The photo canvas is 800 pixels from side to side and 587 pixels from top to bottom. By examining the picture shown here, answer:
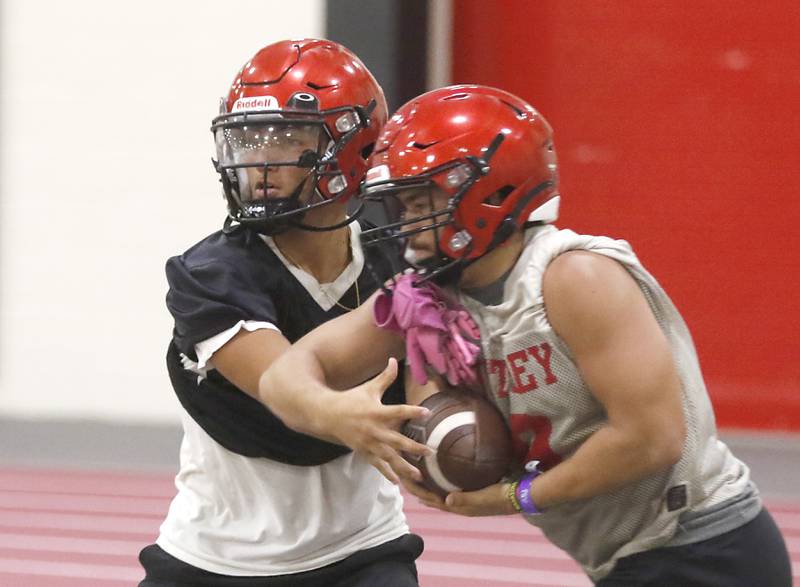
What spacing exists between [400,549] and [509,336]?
79 cm

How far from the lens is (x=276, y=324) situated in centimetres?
286

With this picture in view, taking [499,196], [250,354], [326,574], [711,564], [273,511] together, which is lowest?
[326,574]

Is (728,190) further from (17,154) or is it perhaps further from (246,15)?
(17,154)

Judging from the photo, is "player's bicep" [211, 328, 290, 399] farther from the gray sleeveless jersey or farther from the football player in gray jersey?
the gray sleeveless jersey

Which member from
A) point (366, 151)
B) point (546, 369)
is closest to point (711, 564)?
point (546, 369)

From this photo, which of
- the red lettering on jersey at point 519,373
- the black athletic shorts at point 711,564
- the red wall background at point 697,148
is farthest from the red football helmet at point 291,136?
the red wall background at point 697,148

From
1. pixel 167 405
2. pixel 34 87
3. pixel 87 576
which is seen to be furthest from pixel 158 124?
pixel 87 576

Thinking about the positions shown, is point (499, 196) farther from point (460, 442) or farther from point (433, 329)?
point (460, 442)

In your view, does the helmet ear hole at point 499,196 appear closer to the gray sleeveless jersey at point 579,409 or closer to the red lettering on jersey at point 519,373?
the gray sleeveless jersey at point 579,409

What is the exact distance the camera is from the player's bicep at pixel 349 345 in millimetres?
2586

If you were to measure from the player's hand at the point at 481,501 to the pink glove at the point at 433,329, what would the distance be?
7.5 inches

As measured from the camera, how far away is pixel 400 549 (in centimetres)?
303

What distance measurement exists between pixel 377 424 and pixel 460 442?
0.17 m

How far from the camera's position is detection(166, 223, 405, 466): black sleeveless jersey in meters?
2.83
